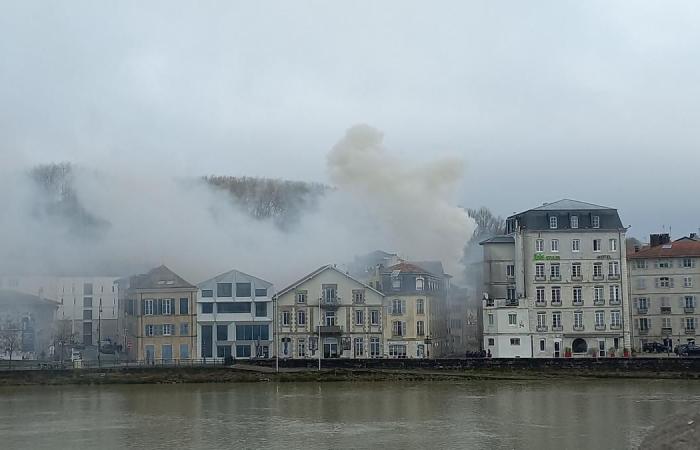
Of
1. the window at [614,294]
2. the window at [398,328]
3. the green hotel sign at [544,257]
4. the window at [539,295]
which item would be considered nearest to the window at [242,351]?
the window at [398,328]

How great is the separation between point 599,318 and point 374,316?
61.3 ft

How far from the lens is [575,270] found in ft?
258

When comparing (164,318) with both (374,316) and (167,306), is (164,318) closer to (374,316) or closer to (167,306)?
(167,306)

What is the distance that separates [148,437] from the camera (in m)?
40.2

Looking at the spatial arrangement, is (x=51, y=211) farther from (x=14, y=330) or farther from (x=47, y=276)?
→ (x=14, y=330)

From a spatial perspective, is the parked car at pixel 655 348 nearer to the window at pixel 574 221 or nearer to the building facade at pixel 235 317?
the window at pixel 574 221

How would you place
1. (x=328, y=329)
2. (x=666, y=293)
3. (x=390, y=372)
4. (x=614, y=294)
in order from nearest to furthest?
(x=390, y=372), (x=328, y=329), (x=614, y=294), (x=666, y=293)

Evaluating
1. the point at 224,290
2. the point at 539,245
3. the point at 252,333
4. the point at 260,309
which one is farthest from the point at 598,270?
the point at 224,290

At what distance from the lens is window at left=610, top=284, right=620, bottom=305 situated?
78.4 metres

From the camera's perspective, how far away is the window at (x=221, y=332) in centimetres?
7938

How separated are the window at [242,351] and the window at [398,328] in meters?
12.3

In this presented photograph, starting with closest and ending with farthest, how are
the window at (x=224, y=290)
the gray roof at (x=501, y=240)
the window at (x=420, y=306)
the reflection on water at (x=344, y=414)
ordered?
the reflection on water at (x=344, y=414) → the window at (x=420, y=306) → the window at (x=224, y=290) → the gray roof at (x=501, y=240)

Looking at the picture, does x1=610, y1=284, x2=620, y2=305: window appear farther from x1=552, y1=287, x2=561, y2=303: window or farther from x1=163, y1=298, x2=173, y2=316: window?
x1=163, y1=298, x2=173, y2=316: window

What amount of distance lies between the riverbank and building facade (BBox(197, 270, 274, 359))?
8991 millimetres
